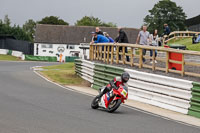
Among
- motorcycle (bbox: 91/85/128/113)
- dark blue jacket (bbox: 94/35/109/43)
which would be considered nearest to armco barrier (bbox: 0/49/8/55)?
dark blue jacket (bbox: 94/35/109/43)

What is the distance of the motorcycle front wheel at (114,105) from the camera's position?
12.4 meters

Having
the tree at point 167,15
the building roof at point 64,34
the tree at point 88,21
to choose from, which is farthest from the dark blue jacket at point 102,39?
the tree at point 88,21

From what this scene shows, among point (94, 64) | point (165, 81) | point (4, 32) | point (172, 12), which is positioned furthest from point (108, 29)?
point (165, 81)

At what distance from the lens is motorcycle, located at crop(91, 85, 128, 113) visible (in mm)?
12422

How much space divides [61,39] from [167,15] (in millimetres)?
22272

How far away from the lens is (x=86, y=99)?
1584 centimetres

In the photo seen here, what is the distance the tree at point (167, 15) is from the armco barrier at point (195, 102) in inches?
3225

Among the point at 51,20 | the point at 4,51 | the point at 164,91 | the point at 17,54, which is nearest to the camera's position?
the point at 164,91

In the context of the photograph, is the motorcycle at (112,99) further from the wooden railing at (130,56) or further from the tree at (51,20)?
the tree at (51,20)

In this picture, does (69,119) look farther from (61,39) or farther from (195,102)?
(61,39)

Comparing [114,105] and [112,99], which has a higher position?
[112,99]

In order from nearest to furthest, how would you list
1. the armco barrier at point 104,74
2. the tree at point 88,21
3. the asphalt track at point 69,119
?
1. the asphalt track at point 69,119
2. the armco barrier at point 104,74
3. the tree at point 88,21

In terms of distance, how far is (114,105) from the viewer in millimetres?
12508

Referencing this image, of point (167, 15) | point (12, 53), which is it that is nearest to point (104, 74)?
point (12, 53)
